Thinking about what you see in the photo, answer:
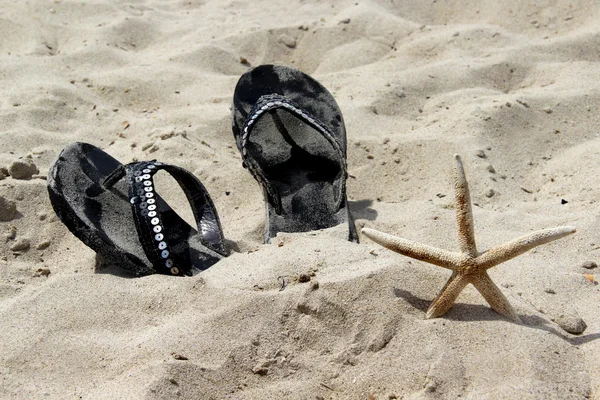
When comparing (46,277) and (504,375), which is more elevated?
(504,375)

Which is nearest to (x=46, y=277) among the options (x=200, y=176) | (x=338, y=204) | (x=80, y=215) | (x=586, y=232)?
(x=80, y=215)

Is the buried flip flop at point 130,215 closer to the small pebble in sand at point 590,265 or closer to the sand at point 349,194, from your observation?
the sand at point 349,194

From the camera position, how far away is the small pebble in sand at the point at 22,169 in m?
3.12

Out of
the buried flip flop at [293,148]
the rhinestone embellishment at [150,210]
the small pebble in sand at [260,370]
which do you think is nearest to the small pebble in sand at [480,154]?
the buried flip flop at [293,148]

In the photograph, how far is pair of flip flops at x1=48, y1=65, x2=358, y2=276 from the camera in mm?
2582

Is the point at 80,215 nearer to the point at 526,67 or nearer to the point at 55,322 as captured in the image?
the point at 55,322

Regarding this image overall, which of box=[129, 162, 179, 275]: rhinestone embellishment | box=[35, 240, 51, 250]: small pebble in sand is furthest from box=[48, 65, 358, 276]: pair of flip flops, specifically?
box=[35, 240, 51, 250]: small pebble in sand

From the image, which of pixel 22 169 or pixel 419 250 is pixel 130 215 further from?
pixel 419 250

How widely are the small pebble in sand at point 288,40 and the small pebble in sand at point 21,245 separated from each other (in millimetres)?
2470

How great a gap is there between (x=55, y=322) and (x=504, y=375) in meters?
1.31

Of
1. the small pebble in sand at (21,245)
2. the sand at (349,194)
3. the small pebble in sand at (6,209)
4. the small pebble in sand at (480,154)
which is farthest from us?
the small pebble in sand at (480,154)

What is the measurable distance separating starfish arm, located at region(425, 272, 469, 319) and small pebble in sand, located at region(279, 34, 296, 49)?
298 centimetres

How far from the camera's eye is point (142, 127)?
3.74 meters

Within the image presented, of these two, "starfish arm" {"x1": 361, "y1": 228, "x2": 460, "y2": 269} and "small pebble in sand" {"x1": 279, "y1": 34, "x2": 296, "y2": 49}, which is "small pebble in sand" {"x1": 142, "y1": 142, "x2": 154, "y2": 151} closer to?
"small pebble in sand" {"x1": 279, "y1": 34, "x2": 296, "y2": 49}
